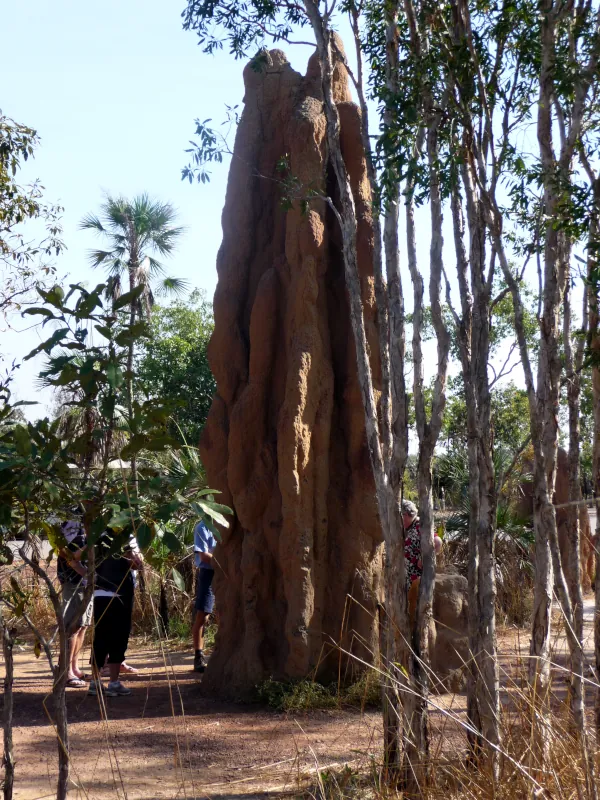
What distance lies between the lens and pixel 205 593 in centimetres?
A: 868

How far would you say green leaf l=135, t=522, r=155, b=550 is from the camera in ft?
8.98

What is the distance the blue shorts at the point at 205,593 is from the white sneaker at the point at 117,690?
1282 mm

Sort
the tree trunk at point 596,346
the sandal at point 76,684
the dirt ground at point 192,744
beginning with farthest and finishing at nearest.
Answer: the sandal at point 76,684 → the dirt ground at point 192,744 → the tree trunk at point 596,346

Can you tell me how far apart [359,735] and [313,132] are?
5.10 meters

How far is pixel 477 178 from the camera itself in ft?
14.9

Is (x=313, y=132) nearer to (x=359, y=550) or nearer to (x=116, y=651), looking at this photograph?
(x=359, y=550)

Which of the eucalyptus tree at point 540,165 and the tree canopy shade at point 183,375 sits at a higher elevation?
the tree canopy shade at point 183,375

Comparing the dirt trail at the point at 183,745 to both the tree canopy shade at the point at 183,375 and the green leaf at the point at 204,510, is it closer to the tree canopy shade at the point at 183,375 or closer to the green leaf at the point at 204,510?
the green leaf at the point at 204,510

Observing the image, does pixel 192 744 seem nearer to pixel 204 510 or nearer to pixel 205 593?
pixel 205 593

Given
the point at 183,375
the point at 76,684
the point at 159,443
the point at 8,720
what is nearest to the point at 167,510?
the point at 159,443

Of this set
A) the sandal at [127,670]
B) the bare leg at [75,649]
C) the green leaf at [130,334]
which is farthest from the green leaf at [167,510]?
the sandal at [127,670]

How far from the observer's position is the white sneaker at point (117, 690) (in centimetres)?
743

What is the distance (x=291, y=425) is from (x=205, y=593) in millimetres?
2360

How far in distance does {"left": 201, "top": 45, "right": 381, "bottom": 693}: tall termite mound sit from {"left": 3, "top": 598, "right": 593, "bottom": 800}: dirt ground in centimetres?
63
